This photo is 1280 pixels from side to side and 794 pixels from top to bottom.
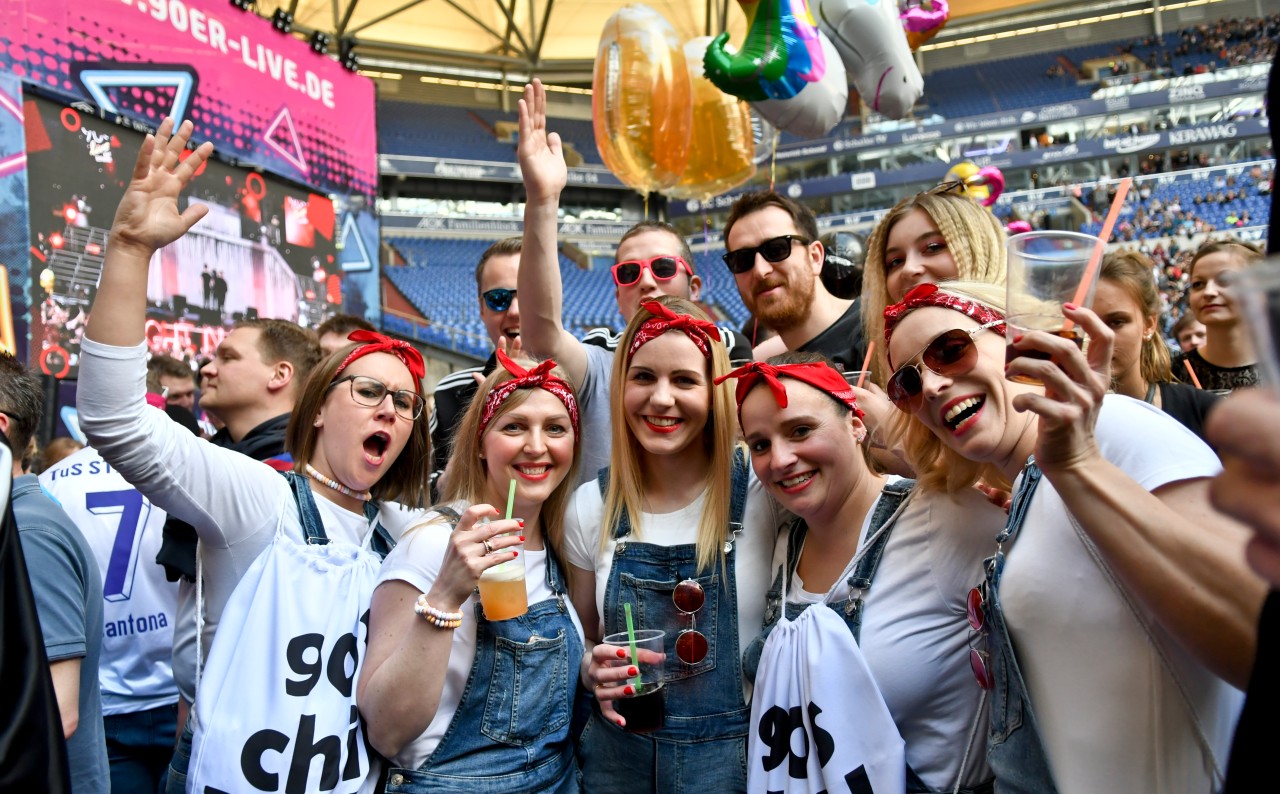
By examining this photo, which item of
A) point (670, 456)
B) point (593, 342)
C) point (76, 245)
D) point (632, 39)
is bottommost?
point (670, 456)

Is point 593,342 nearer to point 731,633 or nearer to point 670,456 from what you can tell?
point 670,456

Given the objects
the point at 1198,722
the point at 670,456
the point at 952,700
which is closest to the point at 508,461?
the point at 670,456

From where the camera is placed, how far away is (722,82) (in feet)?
12.0

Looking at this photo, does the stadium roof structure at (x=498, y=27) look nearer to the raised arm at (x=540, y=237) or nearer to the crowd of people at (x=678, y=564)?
the raised arm at (x=540, y=237)

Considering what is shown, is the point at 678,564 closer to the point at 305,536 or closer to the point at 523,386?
the point at 523,386

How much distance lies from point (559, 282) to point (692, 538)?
999 mm

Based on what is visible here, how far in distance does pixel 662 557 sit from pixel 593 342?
3.91 ft

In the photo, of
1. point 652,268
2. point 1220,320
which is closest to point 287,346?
point 652,268

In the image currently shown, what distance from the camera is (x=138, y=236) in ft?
6.08

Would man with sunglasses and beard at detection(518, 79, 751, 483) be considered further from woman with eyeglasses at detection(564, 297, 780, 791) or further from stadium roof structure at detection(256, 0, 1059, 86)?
stadium roof structure at detection(256, 0, 1059, 86)

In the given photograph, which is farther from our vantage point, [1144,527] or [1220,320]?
[1220,320]

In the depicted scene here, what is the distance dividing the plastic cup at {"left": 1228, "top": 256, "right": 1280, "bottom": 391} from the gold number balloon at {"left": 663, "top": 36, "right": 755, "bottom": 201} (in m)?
4.04

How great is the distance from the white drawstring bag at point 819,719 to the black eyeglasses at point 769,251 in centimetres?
171

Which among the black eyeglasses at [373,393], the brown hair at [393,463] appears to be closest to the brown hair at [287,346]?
the brown hair at [393,463]
